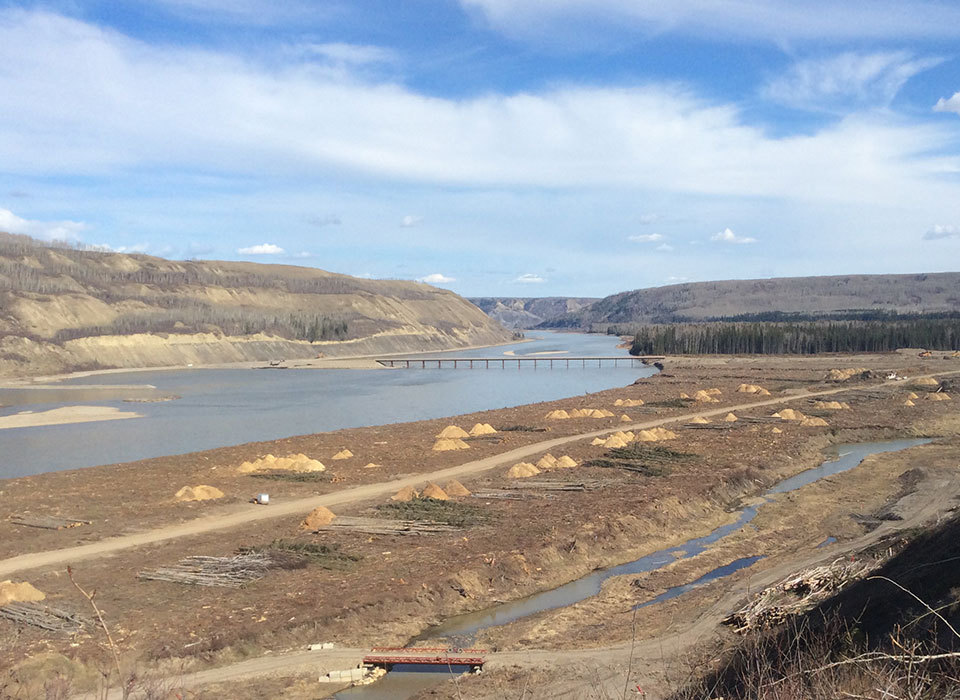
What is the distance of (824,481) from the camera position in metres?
41.6

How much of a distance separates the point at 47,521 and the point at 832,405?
205ft

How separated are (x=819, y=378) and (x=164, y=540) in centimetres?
9316

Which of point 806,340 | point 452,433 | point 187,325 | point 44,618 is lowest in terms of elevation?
point 44,618

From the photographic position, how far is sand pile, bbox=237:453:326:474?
44672 millimetres

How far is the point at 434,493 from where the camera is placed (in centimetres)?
3706

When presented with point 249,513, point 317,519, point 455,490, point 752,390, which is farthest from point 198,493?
point 752,390

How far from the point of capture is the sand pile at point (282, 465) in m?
44.7

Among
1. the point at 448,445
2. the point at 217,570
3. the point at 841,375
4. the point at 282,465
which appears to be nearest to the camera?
the point at 217,570

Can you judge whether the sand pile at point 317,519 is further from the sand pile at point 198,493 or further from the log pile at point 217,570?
the sand pile at point 198,493

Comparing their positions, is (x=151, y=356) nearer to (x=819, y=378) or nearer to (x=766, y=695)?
(x=819, y=378)

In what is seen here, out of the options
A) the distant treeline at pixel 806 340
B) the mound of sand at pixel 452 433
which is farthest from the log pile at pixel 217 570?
the distant treeline at pixel 806 340

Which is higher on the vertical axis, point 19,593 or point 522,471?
point 522,471

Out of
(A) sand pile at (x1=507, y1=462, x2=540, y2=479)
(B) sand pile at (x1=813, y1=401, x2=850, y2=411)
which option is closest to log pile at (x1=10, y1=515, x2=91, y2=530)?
(A) sand pile at (x1=507, y1=462, x2=540, y2=479)

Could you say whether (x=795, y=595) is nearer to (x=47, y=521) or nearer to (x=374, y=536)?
(x=374, y=536)
